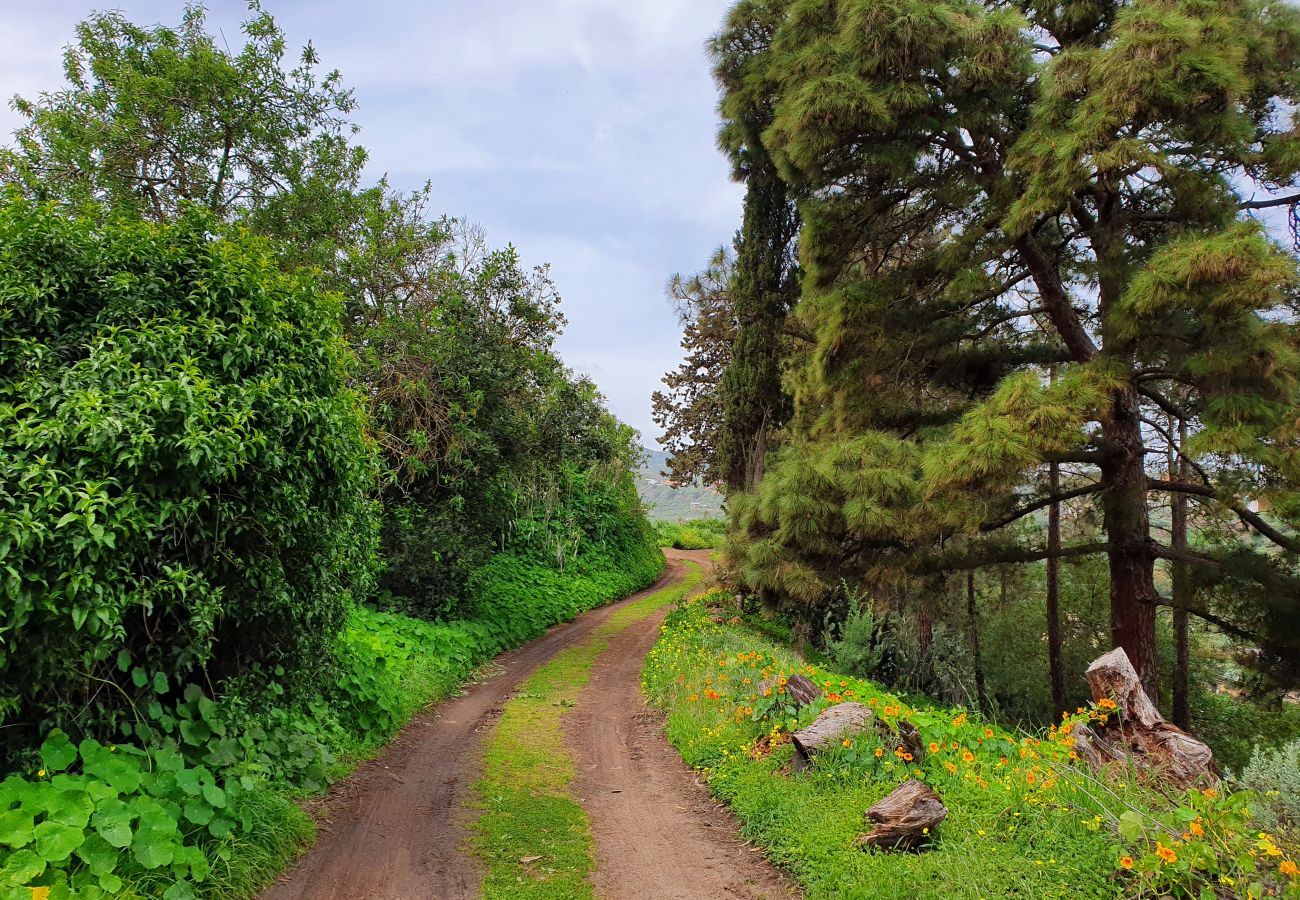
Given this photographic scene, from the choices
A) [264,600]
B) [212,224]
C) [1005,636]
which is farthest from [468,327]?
[1005,636]

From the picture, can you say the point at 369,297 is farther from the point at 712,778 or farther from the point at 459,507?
the point at 712,778

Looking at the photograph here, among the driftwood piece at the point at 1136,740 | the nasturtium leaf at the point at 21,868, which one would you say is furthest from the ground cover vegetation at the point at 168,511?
the driftwood piece at the point at 1136,740

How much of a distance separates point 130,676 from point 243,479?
1.31 meters

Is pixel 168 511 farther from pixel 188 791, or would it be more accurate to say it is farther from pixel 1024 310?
pixel 1024 310

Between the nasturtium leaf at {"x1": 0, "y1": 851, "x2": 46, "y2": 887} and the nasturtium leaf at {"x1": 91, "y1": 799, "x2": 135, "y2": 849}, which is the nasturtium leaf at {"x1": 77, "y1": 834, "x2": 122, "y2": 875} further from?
the nasturtium leaf at {"x1": 0, "y1": 851, "x2": 46, "y2": 887}

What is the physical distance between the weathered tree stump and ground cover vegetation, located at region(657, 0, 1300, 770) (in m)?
2.86

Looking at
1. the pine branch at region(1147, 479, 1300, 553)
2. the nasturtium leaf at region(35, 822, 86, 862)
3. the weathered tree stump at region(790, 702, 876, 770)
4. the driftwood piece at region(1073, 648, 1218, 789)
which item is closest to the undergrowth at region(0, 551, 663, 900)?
the nasturtium leaf at region(35, 822, 86, 862)

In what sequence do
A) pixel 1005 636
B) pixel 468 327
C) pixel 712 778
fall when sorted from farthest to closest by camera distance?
1. pixel 1005 636
2. pixel 468 327
3. pixel 712 778

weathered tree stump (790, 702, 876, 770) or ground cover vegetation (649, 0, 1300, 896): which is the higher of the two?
ground cover vegetation (649, 0, 1300, 896)

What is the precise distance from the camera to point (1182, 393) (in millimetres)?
8703

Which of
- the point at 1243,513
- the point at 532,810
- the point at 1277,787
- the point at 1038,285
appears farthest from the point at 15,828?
the point at 1038,285

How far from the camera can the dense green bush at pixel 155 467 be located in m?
3.03

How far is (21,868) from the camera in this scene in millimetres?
2703

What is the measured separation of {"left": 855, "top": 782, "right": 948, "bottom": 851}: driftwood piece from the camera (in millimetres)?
3832
